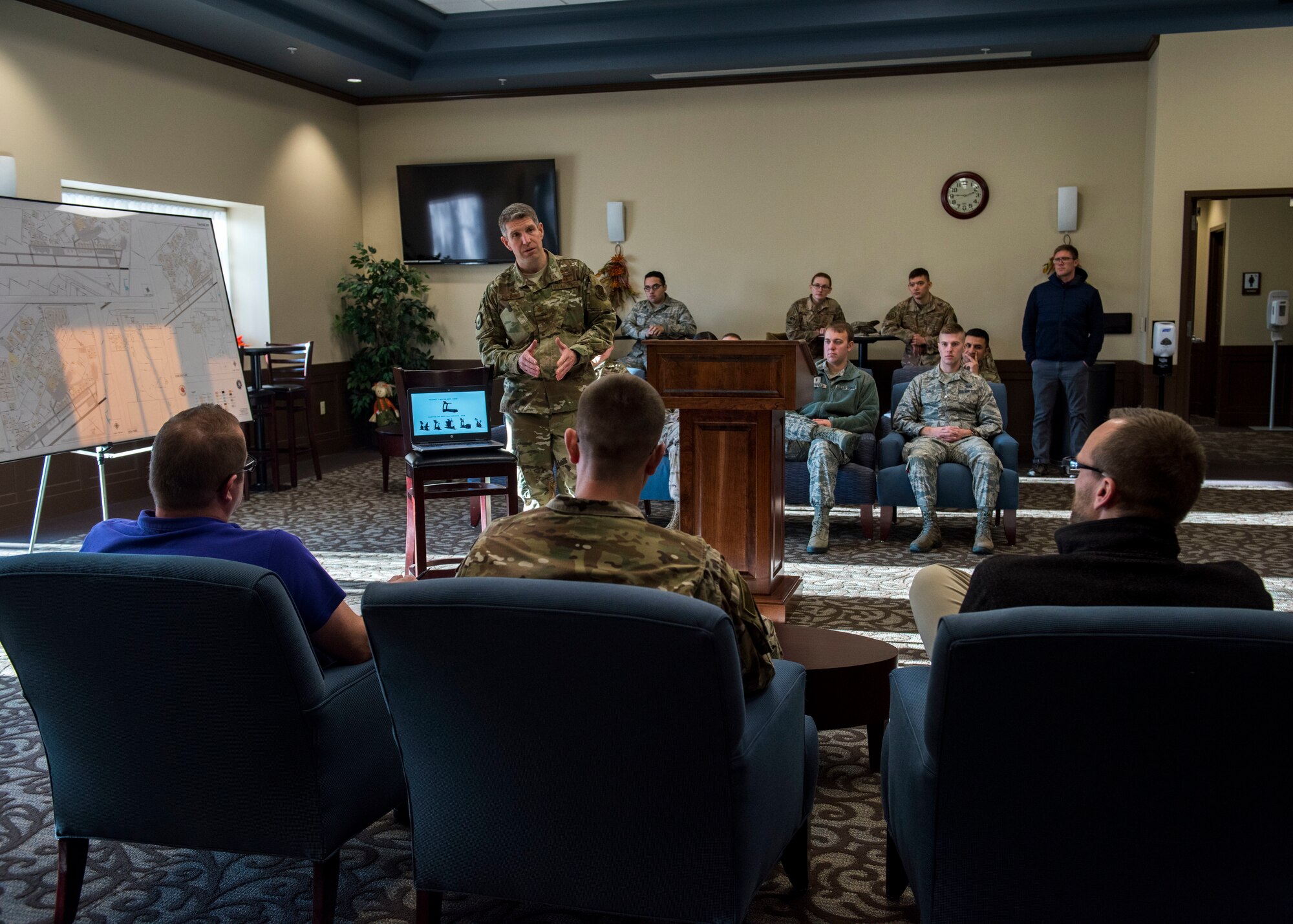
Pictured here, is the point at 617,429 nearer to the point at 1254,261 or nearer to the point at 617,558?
the point at 617,558

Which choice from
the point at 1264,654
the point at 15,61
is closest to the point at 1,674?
the point at 1264,654

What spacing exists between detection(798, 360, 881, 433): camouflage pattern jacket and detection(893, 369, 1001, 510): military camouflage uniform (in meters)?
0.20

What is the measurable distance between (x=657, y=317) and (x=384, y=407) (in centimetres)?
236

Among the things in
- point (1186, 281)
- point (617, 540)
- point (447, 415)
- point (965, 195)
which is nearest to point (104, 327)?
point (447, 415)

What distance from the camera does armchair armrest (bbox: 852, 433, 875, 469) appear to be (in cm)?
572

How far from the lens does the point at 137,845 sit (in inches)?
94.7

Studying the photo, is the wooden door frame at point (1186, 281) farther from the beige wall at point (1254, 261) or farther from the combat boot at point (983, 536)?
the beige wall at point (1254, 261)

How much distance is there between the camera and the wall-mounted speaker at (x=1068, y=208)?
8.36m

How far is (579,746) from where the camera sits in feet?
5.25

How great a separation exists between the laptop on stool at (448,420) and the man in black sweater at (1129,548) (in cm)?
318

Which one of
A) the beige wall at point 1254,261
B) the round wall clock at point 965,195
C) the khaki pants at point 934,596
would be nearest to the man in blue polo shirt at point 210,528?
the khaki pants at point 934,596

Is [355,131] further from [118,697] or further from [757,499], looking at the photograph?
[118,697]

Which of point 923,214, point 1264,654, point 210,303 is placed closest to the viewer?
point 1264,654

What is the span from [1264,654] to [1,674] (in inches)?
151
